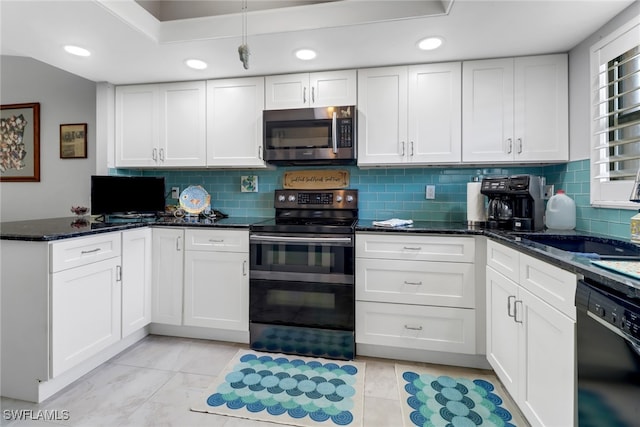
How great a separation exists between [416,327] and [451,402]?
1.54 ft

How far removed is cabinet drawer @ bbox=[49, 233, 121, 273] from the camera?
1678 millimetres

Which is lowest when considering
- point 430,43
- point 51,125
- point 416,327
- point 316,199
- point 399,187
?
point 416,327

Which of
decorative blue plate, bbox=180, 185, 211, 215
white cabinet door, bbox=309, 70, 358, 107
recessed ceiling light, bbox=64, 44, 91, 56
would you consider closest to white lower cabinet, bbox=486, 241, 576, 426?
white cabinet door, bbox=309, 70, 358, 107

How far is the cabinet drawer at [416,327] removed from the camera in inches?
79.5

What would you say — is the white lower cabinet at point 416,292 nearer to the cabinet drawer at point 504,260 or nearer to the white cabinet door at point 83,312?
the cabinet drawer at point 504,260

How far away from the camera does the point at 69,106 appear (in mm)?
3162

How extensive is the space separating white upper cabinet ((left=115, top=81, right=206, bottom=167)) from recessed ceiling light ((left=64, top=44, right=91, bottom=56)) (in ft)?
1.92

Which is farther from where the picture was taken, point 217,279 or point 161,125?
point 161,125

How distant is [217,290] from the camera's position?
2.33 metres

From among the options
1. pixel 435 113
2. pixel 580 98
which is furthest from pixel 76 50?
pixel 580 98

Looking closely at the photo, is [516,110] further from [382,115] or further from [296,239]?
[296,239]

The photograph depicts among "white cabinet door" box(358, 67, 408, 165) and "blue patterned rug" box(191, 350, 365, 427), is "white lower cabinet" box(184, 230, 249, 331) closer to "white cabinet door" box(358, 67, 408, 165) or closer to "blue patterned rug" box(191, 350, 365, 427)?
"blue patterned rug" box(191, 350, 365, 427)

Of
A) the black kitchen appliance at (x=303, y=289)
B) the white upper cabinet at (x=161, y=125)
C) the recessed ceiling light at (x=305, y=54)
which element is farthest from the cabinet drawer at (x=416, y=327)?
the white upper cabinet at (x=161, y=125)

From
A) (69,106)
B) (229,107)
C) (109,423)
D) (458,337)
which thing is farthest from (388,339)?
(69,106)
